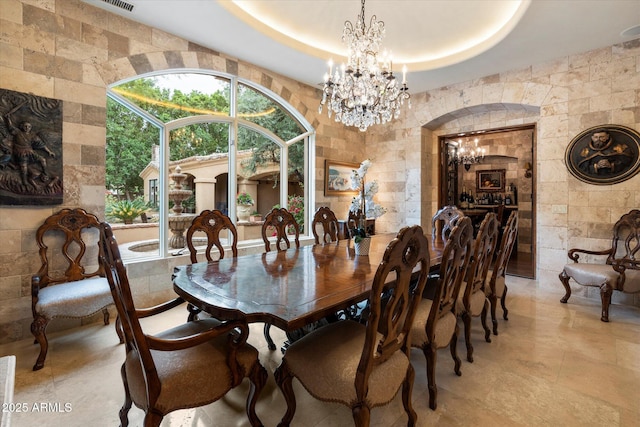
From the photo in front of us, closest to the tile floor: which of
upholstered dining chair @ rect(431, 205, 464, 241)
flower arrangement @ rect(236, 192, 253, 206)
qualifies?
upholstered dining chair @ rect(431, 205, 464, 241)

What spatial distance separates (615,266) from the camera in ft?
10.2

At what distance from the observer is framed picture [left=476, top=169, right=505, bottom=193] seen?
7.31 metres

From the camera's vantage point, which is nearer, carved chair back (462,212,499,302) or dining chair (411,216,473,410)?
dining chair (411,216,473,410)

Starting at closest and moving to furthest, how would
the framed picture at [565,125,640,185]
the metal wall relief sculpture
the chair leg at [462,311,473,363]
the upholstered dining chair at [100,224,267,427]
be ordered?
the upholstered dining chair at [100,224,267,427], the chair leg at [462,311,473,363], the metal wall relief sculpture, the framed picture at [565,125,640,185]

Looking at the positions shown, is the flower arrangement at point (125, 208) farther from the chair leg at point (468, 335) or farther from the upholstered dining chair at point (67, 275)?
the chair leg at point (468, 335)

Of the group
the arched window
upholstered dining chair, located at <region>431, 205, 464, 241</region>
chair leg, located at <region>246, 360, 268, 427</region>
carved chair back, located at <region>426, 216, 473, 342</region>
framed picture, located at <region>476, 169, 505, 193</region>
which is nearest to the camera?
chair leg, located at <region>246, 360, 268, 427</region>

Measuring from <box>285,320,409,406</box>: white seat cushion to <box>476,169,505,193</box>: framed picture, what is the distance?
23.4ft

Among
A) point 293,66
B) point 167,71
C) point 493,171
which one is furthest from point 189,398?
point 493,171

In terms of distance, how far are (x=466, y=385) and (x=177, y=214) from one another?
3364mm

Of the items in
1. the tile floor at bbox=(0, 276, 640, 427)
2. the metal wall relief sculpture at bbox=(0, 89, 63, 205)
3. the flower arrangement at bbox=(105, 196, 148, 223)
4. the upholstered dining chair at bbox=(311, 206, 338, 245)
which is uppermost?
the metal wall relief sculpture at bbox=(0, 89, 63, 205)

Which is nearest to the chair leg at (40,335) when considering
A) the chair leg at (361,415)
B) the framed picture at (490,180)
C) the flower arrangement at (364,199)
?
the chair leg at (361,415)

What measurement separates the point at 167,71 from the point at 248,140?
1.27 m

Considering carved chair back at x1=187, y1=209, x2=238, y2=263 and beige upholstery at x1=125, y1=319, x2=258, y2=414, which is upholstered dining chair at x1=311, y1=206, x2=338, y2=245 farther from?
beige upholstery at x1=125, y1=319, x2=258, y2=414

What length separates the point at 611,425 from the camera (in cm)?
163
